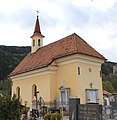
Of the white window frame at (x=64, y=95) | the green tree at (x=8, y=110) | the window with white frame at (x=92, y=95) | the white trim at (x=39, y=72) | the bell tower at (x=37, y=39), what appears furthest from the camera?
the bell tower at (x=37, y=39)

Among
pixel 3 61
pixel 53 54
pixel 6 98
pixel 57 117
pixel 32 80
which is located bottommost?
pixel 57 117

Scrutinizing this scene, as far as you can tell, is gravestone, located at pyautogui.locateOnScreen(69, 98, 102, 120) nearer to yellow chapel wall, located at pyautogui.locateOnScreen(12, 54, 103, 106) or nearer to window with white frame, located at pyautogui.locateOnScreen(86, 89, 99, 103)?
yellow chapel wall, located at pyautogui.locateOnScreen(12, 54, 103, 106)

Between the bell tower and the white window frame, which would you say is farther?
the bell tower

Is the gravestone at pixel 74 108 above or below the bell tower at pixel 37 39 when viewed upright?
Answer: below

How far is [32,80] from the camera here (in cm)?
3162

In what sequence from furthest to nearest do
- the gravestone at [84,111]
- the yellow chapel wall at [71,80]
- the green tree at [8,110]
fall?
1. the yellow chapel wall at [71,80]
2. the green tree at [8,110]
3. the gravestone at [84,111]

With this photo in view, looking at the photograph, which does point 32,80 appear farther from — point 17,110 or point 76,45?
point 17,110

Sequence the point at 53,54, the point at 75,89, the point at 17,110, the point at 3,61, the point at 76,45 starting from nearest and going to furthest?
the point at 17,110 → the point at 75,89 → the point at 76,45 → the point at 53,54 → the point at 3,61

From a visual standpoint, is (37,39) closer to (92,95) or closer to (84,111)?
(92,95)

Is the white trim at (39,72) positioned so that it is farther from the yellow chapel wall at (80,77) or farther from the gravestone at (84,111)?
the gravestone at (84,111)

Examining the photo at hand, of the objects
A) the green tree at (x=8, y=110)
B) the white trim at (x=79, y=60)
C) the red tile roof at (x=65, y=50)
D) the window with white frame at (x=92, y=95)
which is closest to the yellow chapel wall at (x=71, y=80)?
the white trim at (x=79, y=60)

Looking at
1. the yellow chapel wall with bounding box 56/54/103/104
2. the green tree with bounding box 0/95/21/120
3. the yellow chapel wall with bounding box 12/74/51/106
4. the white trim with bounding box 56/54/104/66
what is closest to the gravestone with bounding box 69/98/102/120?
the green tree with bounding box 0/95/21/120

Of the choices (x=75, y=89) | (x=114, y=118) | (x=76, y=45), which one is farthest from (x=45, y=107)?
(x=114, y=118)

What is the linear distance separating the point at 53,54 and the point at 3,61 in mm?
51033
